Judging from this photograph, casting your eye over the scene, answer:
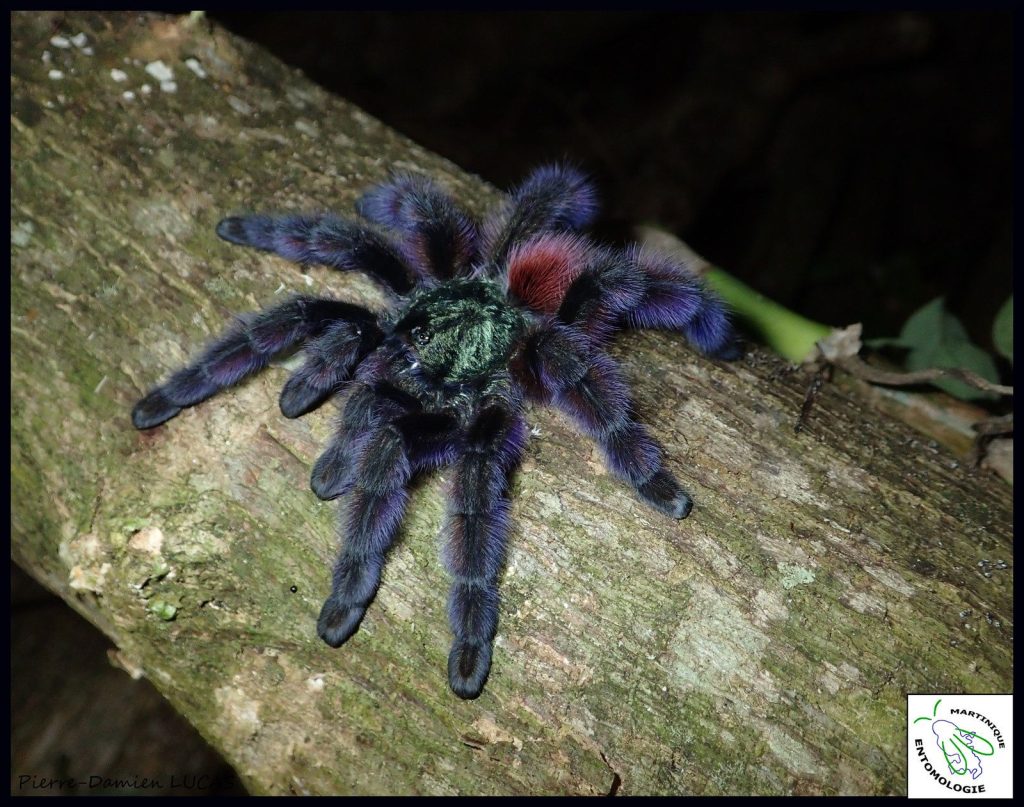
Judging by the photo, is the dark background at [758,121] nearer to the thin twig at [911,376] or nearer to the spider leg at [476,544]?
the thin twig at [911,376]

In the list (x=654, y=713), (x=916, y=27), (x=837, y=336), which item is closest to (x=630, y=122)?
(x=916, y=27)

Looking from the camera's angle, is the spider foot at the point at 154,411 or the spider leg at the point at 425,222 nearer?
the spider foot at the point at 154,411

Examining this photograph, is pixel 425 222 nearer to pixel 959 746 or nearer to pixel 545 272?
pixel 545 272

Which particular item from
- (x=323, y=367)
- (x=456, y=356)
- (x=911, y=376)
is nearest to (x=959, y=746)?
(x=911, y=376)

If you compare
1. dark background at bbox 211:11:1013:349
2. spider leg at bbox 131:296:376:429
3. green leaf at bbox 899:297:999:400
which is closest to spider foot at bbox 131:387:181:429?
spider leg at bbox 131:296:376:429

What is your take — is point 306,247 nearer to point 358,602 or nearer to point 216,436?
point 216,436

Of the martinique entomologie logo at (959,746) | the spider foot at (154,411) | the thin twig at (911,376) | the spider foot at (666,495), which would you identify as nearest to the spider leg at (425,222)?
the spider foot at (154,411)
